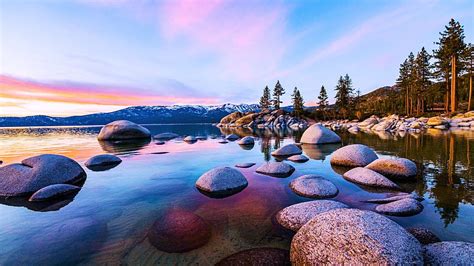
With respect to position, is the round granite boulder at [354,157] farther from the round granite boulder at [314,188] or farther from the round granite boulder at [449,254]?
the round granite boulder at [449,254]

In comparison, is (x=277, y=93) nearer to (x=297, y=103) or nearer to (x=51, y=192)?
(x=297, y=103)

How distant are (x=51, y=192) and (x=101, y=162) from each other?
5718 mm

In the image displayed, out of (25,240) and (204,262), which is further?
(25,240)

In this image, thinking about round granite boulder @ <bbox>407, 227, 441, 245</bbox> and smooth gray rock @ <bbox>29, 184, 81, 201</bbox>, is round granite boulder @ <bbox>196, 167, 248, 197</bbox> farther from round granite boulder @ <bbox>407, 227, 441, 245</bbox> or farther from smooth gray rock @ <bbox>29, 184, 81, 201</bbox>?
round granite boulder @ <bbox>407, 227, 441, 245</bbox>

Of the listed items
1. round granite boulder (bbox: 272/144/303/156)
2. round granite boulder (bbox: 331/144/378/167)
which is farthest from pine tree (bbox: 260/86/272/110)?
round granite boulder (bbox: 331/144/378/167)

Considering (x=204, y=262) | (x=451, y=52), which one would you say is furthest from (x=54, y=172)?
(x=451, y=52)

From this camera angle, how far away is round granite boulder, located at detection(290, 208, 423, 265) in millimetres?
3152

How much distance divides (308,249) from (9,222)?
723 centimetres

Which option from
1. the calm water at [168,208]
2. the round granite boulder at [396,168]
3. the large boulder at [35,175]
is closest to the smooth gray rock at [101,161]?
the calm water at [168,208]

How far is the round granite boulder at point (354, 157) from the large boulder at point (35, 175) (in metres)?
12.1

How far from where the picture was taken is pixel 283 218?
18.0 feet

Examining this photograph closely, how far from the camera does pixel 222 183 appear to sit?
804 centimetres

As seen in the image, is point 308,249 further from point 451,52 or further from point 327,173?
point 451,52

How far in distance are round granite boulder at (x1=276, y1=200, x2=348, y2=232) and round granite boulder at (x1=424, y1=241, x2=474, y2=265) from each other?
2.11 m
